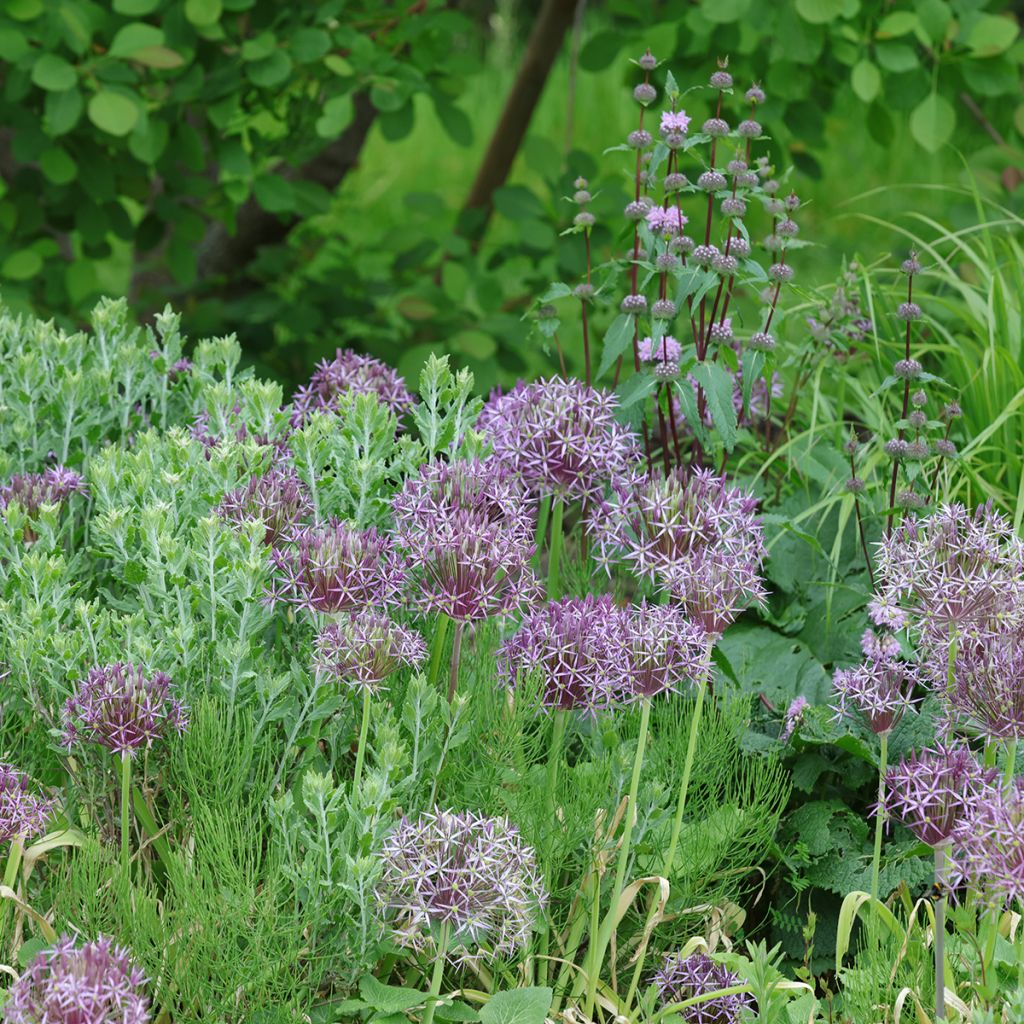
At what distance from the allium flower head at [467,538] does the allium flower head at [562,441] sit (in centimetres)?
7

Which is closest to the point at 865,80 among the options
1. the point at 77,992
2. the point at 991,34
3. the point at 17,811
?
the point at 991,34

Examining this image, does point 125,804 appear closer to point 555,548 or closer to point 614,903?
point 614,903

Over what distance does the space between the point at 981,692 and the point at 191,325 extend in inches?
136

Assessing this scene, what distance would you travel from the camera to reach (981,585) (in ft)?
5.77

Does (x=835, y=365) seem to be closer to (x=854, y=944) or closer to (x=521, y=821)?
(x=854, y=944)

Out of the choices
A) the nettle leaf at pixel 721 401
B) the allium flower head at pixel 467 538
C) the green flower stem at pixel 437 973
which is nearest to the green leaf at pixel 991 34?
the nettle leaf at pixel 721 401

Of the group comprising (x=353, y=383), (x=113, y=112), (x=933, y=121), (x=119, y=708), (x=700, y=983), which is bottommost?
(x=700, y=983)

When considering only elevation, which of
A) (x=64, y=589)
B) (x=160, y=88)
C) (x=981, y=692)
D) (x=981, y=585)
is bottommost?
(x=64, y=589)

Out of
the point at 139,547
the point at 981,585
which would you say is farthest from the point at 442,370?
the point at 981,585

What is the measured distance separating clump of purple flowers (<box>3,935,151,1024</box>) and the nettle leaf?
1345mm

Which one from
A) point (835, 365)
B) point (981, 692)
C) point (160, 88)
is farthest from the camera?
point (160, 88)

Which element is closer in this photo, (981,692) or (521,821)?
(981,692)

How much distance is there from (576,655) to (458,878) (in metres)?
0.38

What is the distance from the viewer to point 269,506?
196 centimetres
